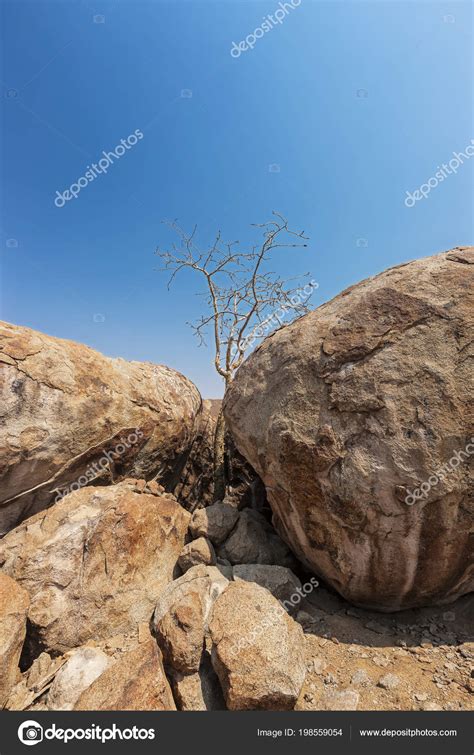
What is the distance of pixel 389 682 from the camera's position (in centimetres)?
247

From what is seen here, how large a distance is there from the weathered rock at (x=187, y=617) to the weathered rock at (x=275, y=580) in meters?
0.23

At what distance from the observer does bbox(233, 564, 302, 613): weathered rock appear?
3.18 m

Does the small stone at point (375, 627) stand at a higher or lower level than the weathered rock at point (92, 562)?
lower

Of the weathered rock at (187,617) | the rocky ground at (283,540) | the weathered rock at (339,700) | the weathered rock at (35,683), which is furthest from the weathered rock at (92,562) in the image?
the weathered rock at (339,700)

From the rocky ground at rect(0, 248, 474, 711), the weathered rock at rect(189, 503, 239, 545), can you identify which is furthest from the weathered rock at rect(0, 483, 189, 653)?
the weathered rock at rect(189, 503, 239, 545)

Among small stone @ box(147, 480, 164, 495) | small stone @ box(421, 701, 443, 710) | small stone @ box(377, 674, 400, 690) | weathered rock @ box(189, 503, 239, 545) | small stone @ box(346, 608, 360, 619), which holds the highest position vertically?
small stone @ box(147, 480, 164, 495)

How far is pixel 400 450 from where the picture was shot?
270cm

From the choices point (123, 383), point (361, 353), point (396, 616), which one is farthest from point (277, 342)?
point (396, 616)

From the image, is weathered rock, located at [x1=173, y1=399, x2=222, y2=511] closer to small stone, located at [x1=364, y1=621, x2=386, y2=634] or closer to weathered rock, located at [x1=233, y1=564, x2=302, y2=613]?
weathered rock, located at [x1=233, y1=564, x2=302, y2=613]

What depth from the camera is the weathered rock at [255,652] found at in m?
2.26

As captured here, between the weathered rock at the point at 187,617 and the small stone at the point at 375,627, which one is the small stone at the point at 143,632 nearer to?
the weathered rock at the point at 187,617

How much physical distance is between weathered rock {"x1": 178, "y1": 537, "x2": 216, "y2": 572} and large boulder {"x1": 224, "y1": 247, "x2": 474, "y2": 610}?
926 millimetres
